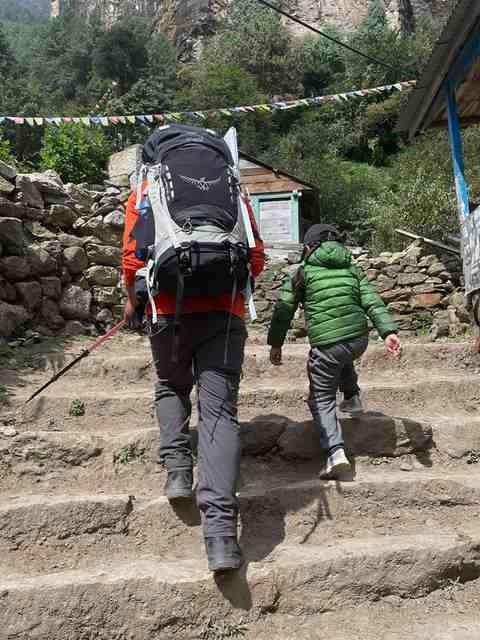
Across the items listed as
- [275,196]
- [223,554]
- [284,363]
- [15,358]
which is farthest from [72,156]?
[223,554]

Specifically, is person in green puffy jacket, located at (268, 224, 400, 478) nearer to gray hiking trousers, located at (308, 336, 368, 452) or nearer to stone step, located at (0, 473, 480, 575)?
gray hiking trousers, located at (308, 336, 368, 452)

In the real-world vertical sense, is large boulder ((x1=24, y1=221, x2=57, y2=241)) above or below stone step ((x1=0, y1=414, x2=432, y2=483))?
above

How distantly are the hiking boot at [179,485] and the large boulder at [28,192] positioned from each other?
444cm

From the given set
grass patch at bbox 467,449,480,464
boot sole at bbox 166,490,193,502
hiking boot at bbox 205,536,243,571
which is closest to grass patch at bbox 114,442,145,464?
boot sole at bbox 166,490,193,502

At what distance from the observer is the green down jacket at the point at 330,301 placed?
356 cm

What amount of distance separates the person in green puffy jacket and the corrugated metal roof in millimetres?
3267

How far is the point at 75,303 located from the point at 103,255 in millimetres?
766

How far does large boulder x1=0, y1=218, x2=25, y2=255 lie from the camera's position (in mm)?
5669

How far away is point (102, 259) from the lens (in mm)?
6809

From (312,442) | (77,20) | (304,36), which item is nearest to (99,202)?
(312,442)

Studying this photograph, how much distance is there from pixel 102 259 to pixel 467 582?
5240 mm

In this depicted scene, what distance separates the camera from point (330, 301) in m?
3.60

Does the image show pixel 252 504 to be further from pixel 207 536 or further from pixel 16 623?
pixel 16 623

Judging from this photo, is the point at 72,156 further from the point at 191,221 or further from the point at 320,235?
the point at 191,221
